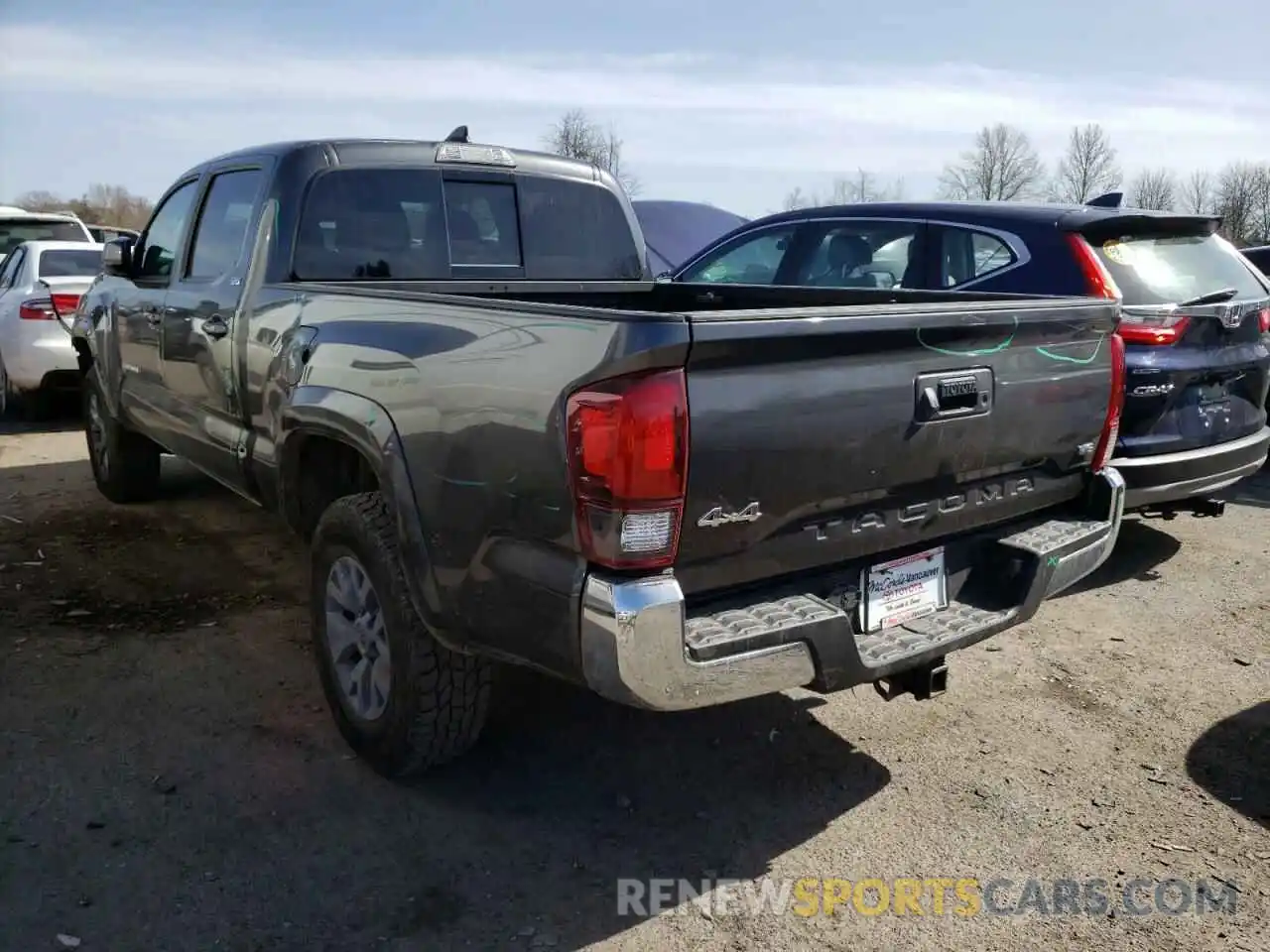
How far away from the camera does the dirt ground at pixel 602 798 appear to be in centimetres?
265

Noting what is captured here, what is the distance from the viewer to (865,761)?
3459 mm

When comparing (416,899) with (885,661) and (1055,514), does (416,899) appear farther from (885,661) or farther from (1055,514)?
(1055,514)

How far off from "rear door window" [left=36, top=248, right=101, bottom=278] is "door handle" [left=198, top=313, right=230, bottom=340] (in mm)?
6028

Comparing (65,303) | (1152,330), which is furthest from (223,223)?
(65,303)

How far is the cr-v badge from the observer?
2465 mm

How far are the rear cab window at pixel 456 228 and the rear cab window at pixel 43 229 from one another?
10437mm

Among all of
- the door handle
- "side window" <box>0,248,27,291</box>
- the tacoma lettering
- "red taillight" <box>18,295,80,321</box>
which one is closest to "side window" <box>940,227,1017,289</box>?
the tacoma lettering

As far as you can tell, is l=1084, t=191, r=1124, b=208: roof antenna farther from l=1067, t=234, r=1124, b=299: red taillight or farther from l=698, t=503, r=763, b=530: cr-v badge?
l=698, t=503, r=763, b=530: cr-v badge

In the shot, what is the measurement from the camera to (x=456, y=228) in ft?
14.8

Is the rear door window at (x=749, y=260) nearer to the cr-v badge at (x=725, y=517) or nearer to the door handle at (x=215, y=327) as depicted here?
the door handle at (x=215, y=327)

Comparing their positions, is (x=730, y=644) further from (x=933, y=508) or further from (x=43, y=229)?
(x=43, y=229)

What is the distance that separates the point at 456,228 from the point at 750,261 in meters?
2.59

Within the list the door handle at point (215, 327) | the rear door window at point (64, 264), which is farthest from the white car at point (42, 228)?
the door handle at point (215, 327)

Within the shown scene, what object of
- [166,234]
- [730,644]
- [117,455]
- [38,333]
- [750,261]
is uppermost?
[166,234]
